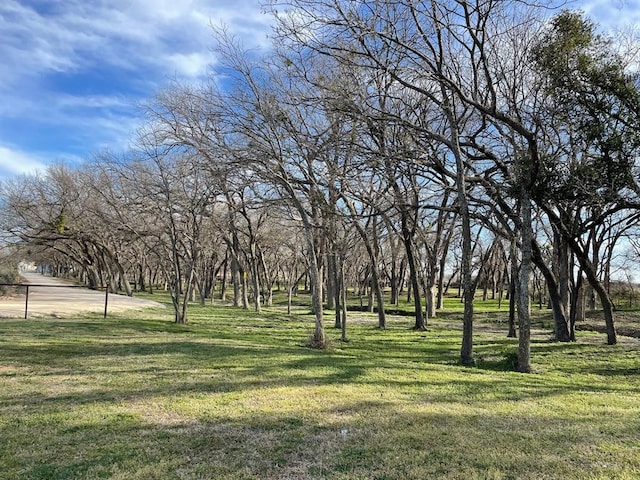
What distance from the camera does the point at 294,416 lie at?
5566mm

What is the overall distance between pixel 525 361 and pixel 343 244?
8.50 m

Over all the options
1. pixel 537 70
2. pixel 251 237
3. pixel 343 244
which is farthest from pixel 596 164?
pixel 251 237

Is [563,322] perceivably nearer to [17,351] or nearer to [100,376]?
[100,376]

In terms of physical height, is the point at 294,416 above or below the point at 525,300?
below

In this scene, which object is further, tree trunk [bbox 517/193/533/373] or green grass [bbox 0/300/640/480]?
tree trunk [bbox 517/193/533/373]

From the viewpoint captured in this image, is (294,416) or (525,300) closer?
(294,416)

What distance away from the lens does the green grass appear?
4035 mm

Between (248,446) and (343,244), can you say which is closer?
(248,446)

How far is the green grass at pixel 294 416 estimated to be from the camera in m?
4.04

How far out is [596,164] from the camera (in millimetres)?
11281

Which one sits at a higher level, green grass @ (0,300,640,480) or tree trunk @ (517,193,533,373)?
tree trunk @ (517,193,533,373)

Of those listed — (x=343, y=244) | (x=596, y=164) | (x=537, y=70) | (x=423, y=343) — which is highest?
(x=537, y=70)

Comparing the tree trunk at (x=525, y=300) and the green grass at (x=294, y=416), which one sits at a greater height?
the tree trunk at (x=525, y=300)

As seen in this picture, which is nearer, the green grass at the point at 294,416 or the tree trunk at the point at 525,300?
the green grass at the point at 294,416
